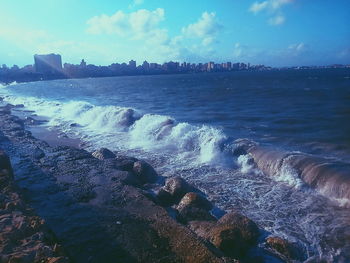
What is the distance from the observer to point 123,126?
74.3ft

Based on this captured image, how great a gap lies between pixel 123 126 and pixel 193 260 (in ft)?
58.4

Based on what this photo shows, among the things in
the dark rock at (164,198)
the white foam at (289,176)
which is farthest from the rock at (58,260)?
the white foam at (289,176)

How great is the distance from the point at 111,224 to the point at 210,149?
882 centimetres

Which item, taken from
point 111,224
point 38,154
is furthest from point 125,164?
point 111,224

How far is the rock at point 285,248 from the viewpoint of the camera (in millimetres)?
6680

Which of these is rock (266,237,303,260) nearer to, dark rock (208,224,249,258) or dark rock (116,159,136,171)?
dark rock (208,224,249,258)

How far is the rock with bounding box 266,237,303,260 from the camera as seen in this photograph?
21.9ft

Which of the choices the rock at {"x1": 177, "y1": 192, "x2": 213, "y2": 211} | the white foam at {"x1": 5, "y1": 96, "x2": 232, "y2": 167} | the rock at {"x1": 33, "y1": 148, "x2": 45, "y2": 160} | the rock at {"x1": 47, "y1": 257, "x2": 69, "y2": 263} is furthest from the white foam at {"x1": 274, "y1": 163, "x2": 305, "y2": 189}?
A: the rock at {"x1": 33, "y1": 148, "x2": 45, "y2": 160}

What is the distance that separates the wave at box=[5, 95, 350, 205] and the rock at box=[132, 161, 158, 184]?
9.25 feet

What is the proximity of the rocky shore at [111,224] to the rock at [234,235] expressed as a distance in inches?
0.8

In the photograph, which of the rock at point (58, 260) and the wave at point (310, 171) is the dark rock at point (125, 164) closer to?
the wave at point (310, 171)

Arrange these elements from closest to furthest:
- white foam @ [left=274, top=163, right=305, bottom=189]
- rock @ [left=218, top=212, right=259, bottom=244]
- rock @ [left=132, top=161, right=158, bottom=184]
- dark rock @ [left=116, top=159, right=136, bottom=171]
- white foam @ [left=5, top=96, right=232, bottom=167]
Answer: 1. rock @ [left=218, top=212, right=259, bottom=244]
2. white foam @ [left=274, top=163, right=305, bottom=189]
3. rock @ [left=132, top=161, right=158, bottom=184]
4. dark rock @ [left=116, top=159, right=136, bottom=171]
5. white foam @ [left=5, top=96, right=232, bottom=167]

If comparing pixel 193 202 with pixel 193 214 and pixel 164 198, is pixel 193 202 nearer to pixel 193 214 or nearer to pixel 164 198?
pixel 193 214

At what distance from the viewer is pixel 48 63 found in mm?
176875
